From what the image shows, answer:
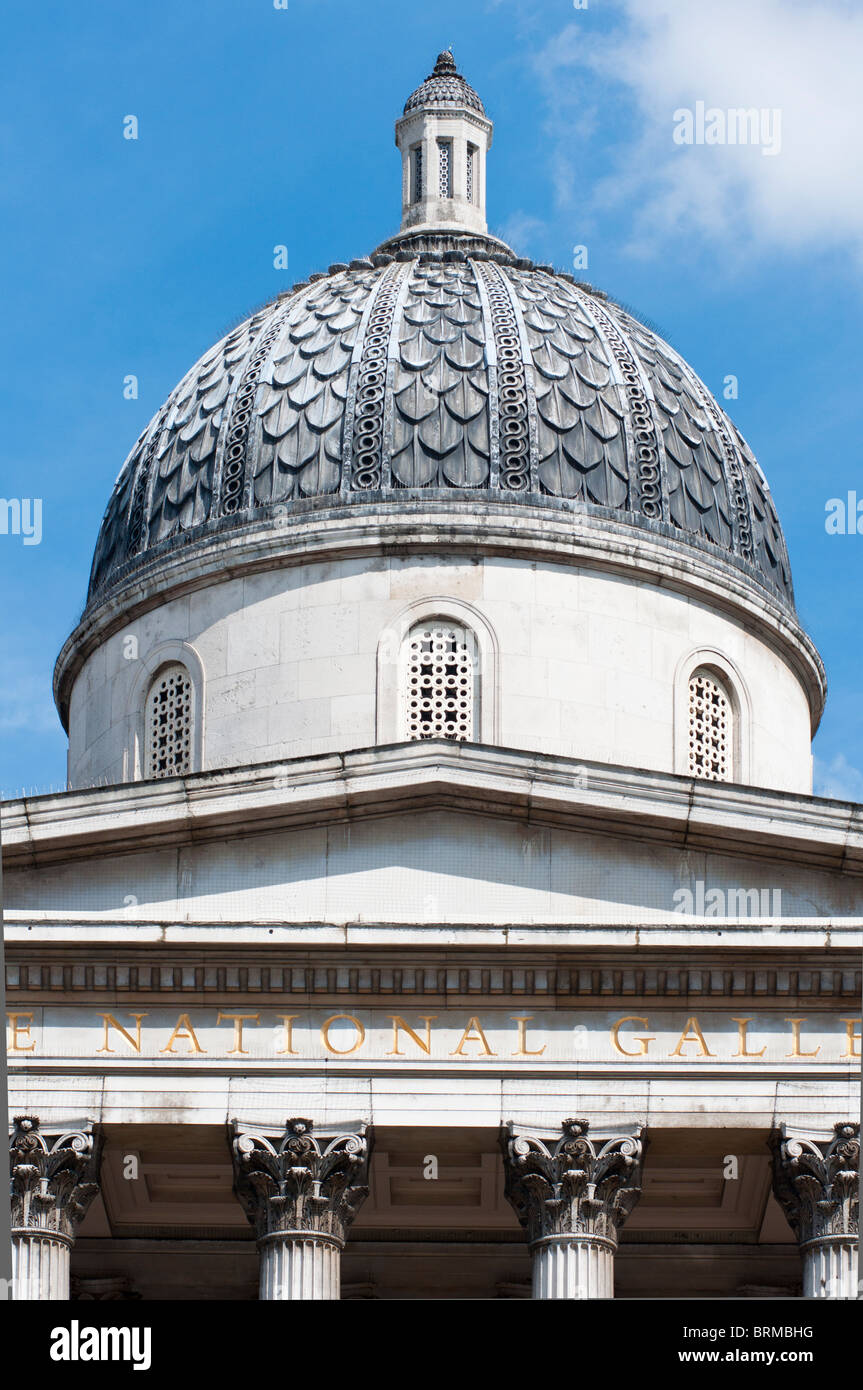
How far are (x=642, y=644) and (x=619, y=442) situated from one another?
3.68 m

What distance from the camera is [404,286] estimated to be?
4619 cm

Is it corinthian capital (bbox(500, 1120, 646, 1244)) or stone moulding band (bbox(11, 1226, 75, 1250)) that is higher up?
corinthian capital (bbox(500, 1120, 646, 1244))

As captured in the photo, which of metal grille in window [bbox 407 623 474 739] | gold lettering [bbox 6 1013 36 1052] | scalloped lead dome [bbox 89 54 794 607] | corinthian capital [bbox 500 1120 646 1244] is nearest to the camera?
corinthian capital [bbox 500 1120 646 1244]

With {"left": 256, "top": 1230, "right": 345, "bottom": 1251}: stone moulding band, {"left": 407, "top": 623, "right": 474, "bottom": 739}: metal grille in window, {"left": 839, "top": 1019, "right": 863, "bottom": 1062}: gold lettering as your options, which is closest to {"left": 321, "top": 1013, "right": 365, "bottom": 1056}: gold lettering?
{"left": 256, "top": 1230, "right": 345, "bottom": 1251}: stone moulding band

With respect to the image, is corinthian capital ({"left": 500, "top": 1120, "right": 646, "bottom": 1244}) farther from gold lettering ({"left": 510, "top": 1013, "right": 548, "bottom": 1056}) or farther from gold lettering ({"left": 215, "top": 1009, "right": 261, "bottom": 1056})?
gold lettering ({"left": 215, "top": 1009, "right": 261, "bottom": 1056})

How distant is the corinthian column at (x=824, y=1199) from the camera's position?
31.8 meters

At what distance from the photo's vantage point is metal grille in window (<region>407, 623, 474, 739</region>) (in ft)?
132

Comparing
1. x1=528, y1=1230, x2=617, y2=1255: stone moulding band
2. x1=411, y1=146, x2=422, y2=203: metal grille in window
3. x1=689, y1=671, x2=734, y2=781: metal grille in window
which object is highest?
x1=411, y1=146, x2=422, y2=203: metal grille in window

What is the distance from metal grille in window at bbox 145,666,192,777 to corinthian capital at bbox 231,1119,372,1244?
1040 centimetres

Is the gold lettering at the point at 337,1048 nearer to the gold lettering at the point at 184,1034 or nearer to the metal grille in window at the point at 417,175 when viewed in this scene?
the gold lettering at the point at 184,1034

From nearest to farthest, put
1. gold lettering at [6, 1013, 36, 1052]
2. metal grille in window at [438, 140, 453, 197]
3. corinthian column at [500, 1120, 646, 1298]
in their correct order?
corinthian column at [500, 1120, 646, 1298] < gold lettering at [6, 1013, 36, 1052] < metal grille in window at [438, 140, 453, 197]

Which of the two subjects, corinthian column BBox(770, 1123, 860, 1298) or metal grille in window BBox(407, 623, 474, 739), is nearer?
corinthian column BBox(770, 1123, 860, 1298)

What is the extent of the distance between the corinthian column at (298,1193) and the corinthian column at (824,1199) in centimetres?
469
